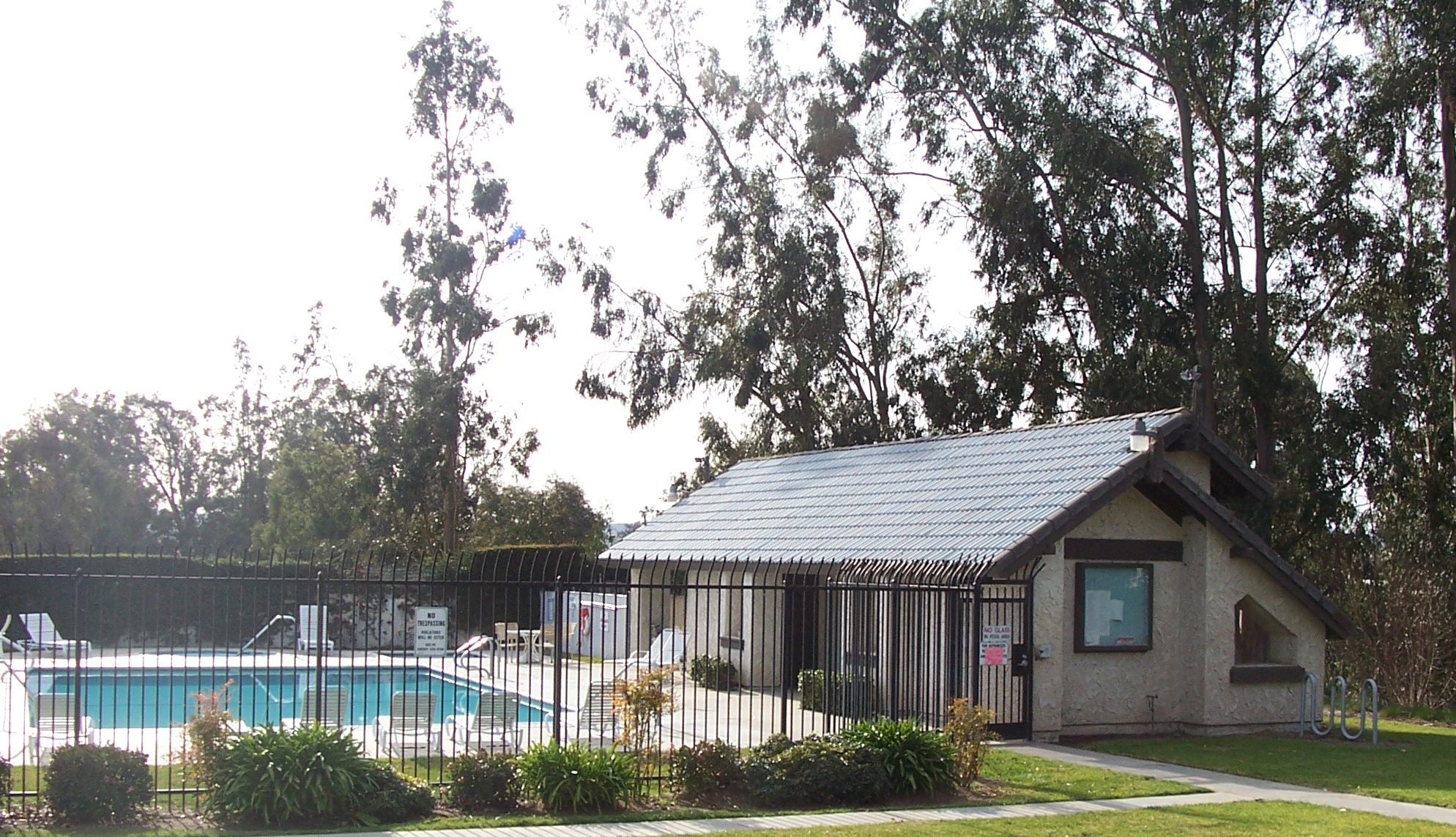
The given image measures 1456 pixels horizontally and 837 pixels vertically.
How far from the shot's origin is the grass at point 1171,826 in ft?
35.8

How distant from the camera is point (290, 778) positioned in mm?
10820

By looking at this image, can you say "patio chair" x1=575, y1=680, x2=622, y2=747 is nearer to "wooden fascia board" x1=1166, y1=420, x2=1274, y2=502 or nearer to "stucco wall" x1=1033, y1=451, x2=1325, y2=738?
"stucco wall" x1=1033, y1=451, x2=1325, y2=738

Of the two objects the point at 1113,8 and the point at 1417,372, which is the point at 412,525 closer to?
the point at 1113,8

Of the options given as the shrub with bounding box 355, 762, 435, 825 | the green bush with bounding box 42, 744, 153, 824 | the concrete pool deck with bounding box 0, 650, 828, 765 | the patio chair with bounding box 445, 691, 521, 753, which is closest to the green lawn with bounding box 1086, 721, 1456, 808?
the concrete pool deck with bounding box 0, 650, 828, 765

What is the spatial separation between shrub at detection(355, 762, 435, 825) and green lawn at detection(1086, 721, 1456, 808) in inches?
336

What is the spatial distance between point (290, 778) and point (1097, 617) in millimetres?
11004

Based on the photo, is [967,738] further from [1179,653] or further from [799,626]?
[799,626]

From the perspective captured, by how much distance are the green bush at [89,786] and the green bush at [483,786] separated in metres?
2.47

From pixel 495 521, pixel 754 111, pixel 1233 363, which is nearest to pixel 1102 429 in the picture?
pixel 1233 363

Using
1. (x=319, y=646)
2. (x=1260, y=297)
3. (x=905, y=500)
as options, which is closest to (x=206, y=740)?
(x=319, y=646)

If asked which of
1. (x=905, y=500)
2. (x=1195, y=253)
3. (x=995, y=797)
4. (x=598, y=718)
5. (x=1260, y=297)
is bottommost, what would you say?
(x=995, y=797)

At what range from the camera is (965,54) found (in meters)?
34.1

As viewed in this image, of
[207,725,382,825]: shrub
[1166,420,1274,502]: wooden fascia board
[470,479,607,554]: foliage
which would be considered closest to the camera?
[207,725,382,825]: shrub

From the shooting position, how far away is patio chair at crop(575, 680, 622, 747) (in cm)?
1408
